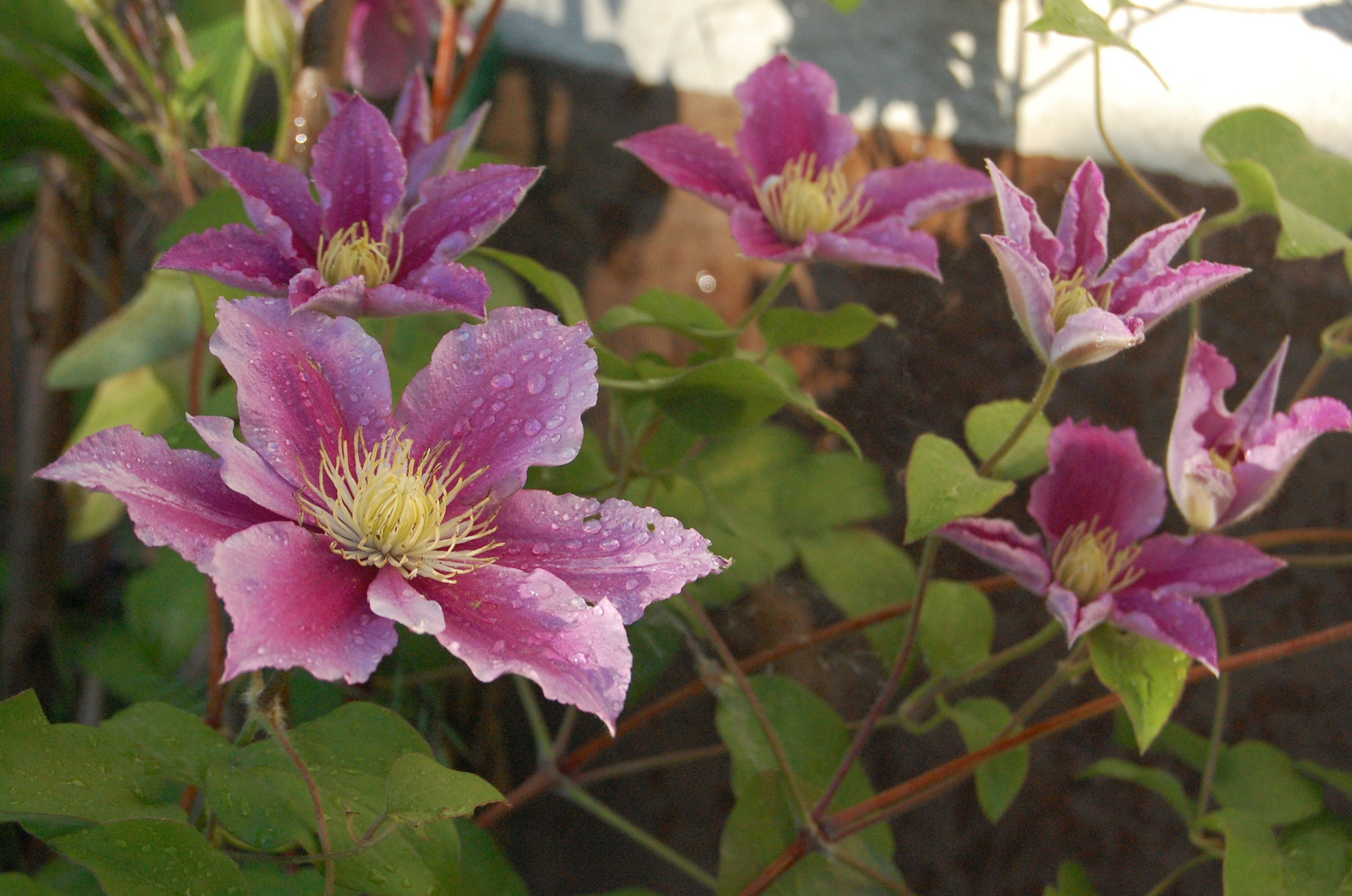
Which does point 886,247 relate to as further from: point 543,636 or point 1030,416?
point 543,636

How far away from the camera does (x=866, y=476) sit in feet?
2.05

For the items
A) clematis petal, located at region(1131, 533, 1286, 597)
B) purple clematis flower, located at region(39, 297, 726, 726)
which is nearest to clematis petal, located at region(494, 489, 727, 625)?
purple clematis flower, located at region(39, 297, 726, 726)

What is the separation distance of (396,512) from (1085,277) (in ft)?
0.95

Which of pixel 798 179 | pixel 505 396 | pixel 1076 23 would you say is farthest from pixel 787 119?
pixel 505 396

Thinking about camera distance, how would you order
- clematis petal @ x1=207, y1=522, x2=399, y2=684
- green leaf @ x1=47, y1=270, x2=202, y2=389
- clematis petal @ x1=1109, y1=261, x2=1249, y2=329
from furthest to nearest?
green leaf @ x1=47, y1=270, x2=202, y2=389 → clematis petal @ x1=1109, y1=261, x2=1249, y2=329 → clematis petal @ x1=207, y1=522, x2=399, y2=684

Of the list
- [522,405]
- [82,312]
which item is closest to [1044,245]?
[522,405]

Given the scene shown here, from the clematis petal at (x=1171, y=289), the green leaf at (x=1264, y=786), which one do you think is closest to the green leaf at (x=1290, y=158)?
the clematis petal at (x=1171, y=289)

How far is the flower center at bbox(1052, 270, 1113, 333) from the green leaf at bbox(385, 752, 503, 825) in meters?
0.27

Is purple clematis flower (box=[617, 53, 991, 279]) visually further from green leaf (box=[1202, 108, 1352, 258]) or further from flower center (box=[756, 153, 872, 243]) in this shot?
green leaf (box=[1202, 108, 1352, 258])

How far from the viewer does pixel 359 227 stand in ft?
1.43

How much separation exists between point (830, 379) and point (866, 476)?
0.25 ft

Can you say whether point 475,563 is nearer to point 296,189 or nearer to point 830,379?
point 296,189

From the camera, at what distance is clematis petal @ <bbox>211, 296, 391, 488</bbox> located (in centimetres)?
34

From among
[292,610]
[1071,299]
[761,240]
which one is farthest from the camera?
[761,240]
